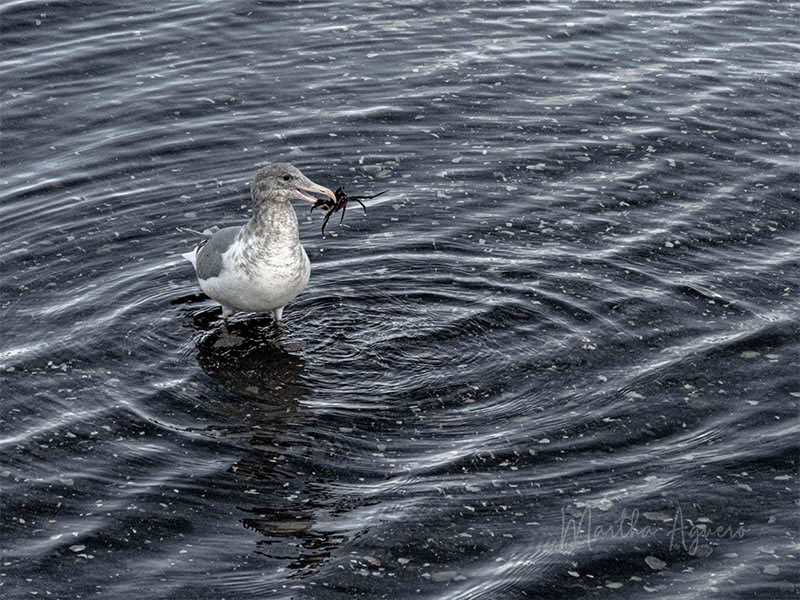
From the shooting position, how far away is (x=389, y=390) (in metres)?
→ 13.0

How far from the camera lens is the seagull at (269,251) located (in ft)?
44.0

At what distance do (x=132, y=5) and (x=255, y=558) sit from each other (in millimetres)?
15886

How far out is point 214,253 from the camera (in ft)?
45.9

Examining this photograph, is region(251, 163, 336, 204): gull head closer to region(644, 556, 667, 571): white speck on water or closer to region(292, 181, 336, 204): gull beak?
region(292, 181, 336, 204): gull beak

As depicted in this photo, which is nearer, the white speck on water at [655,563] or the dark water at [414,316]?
the white speck on water at [655,563]

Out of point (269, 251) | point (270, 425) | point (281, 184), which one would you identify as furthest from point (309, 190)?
point (270, 425)

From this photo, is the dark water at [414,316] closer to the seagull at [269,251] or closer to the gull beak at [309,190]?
the seagull at [269,251]

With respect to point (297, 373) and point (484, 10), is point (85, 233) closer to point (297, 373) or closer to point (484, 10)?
point (297, 373)

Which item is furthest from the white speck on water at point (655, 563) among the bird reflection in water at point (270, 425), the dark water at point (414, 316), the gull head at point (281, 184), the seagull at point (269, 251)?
the gull head at point (281, 184)

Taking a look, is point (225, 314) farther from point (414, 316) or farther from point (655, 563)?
point (655, 563)

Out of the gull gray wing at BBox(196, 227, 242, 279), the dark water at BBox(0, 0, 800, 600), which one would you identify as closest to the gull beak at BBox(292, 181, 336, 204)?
the gull gray wing at BBox(196, 227, 242, 279)

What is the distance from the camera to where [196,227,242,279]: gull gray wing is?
1388 cm

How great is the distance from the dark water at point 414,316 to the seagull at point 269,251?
0.71 meters

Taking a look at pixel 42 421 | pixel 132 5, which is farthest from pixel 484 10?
pixel 42 421
